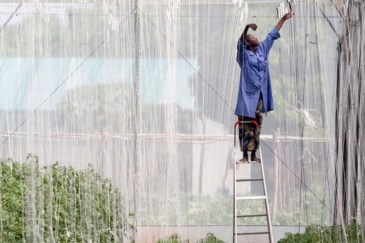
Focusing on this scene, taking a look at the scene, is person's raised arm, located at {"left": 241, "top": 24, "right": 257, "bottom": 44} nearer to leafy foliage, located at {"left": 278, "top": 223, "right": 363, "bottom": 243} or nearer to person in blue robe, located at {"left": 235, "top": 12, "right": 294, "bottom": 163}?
person in blue robe, located at {"left": 235, "top": 12, "right": 294, "bottom": 163}

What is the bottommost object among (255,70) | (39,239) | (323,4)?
(39,239)

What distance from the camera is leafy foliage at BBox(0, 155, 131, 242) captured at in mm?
8695

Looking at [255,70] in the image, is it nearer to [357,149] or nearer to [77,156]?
[357,149]

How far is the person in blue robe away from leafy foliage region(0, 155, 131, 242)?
4.58ft

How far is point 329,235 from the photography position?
Result: 9977 millimetres

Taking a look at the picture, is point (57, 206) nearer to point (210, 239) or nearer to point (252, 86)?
point (210, 239)

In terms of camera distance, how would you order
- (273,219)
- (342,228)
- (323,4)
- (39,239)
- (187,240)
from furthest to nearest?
(273,219), (323,4), (187,240), (342,228), (39,239)

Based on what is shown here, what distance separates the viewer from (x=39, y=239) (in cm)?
863

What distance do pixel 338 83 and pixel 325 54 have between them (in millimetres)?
648

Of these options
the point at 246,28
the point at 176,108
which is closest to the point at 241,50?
the point at 246,28

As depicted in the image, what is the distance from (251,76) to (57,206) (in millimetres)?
2232

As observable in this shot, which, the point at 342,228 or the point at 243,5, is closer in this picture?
the point at 342,228

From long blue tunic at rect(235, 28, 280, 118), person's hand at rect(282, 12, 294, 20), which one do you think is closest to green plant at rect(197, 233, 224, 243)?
long blue tunic at rect(235, 28, 280, 118)

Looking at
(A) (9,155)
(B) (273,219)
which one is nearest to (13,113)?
(A) (9,155)
